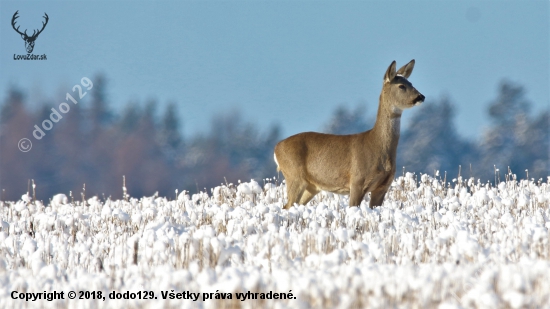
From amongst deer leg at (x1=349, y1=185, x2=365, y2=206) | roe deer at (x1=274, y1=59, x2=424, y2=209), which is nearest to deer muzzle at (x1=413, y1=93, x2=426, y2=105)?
roe deer at (x1=274, y1=59, x2=424, y2=209)

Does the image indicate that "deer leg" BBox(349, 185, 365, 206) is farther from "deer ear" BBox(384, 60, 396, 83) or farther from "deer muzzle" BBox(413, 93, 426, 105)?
"deer ear" BBox(384, 60, 396, 83)

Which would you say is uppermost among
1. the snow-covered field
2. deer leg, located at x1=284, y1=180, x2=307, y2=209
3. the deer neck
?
the deer neck

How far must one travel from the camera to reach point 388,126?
10820 millimetres

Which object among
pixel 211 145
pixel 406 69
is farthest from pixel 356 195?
pixel 211 145

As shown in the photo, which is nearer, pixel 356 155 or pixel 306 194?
pixel 356 155

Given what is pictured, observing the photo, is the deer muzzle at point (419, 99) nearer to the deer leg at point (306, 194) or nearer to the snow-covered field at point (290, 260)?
the snow-covered field at point (290, 260)

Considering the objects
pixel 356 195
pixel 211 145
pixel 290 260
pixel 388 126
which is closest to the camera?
pixel 290 260

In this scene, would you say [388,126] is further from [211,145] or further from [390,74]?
[211,145]

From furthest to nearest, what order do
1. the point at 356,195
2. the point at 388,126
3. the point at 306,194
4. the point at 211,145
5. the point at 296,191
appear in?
1. the point at 211,145
2. the point at 306,194
3. the point at 296,191
4. the point at 388,126
5. the point at 356,195

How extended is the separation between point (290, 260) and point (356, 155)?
460 cm

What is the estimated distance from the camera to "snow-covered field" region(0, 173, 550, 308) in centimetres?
501

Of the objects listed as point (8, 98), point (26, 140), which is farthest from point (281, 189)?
point (8, 98)

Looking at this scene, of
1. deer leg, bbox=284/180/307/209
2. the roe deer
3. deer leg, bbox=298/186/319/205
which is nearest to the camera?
the roe deer

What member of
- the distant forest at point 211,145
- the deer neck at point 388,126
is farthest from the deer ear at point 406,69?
the distant forest at point 211,145
